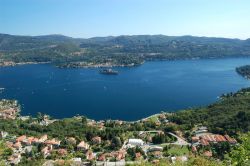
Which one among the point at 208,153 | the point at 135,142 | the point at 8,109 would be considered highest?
the point at 208,153

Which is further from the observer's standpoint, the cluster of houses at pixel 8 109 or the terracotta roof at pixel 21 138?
the cluster of houses at pixel 8 109

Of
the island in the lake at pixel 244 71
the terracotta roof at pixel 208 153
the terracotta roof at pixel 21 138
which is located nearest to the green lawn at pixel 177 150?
the terracotta roof at pixel 208 153

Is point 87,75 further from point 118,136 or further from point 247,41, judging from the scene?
point 247,41

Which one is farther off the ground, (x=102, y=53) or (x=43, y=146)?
(x=102, y=53)

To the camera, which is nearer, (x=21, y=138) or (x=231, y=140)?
(x=231, y=140)

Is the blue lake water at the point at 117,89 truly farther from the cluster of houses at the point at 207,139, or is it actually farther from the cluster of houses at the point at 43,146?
the cluster of houses at the point at 207,139

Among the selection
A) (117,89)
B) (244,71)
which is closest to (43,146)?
(117,89)

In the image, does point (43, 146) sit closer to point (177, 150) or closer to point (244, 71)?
point (177, 150)

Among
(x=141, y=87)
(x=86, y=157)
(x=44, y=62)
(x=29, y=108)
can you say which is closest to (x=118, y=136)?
(x=86, y=157)
